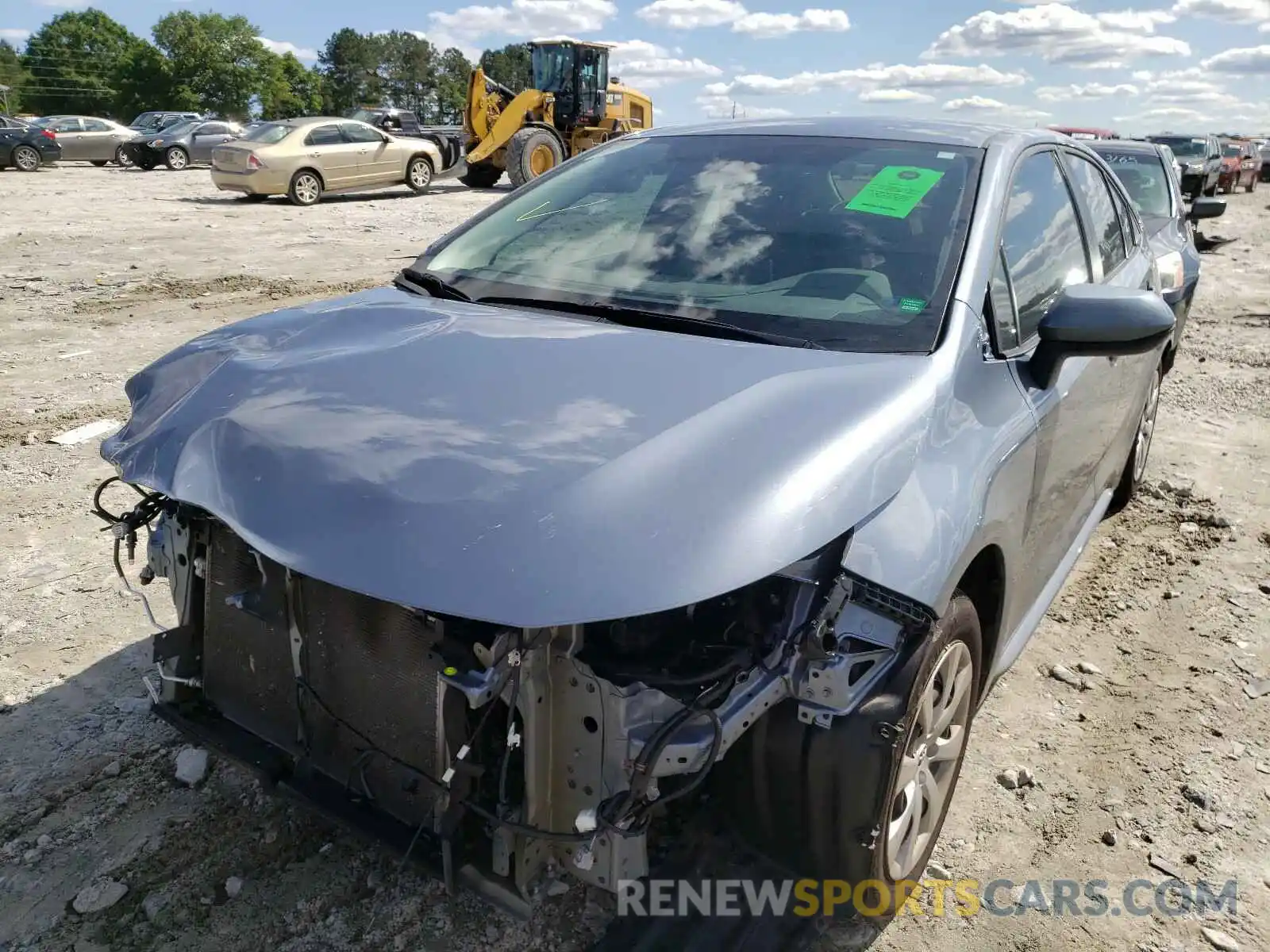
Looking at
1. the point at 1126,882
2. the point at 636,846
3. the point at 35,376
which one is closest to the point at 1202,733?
the point at 1126,882

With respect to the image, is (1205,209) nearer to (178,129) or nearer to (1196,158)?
(1196,158)

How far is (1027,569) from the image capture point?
2666 mm

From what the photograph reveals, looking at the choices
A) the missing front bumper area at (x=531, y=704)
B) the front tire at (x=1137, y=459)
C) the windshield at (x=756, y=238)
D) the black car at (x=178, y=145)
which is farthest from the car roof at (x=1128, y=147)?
the black car at (x=178, y=145)

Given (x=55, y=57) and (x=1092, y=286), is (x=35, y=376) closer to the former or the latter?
(x=1092, y=286)

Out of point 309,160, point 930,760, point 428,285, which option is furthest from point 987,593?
point 309,160

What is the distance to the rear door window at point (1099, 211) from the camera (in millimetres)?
3498

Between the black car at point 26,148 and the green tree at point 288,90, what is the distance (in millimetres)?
51996

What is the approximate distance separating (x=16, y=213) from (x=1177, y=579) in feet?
53.6

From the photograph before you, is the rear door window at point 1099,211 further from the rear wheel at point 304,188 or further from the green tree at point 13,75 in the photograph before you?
the green tree at point 13,75

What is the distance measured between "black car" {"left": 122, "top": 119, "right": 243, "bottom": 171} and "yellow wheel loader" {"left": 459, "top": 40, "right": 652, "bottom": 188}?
27.1 feet

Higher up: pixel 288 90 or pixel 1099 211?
pixel 288 90

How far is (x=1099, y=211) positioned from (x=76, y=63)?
99697 millimetres

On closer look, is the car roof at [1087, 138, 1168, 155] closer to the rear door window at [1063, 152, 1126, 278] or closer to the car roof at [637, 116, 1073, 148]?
the rear door window at [1063, 152, 1126, 278]

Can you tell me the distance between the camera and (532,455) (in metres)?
1.81
